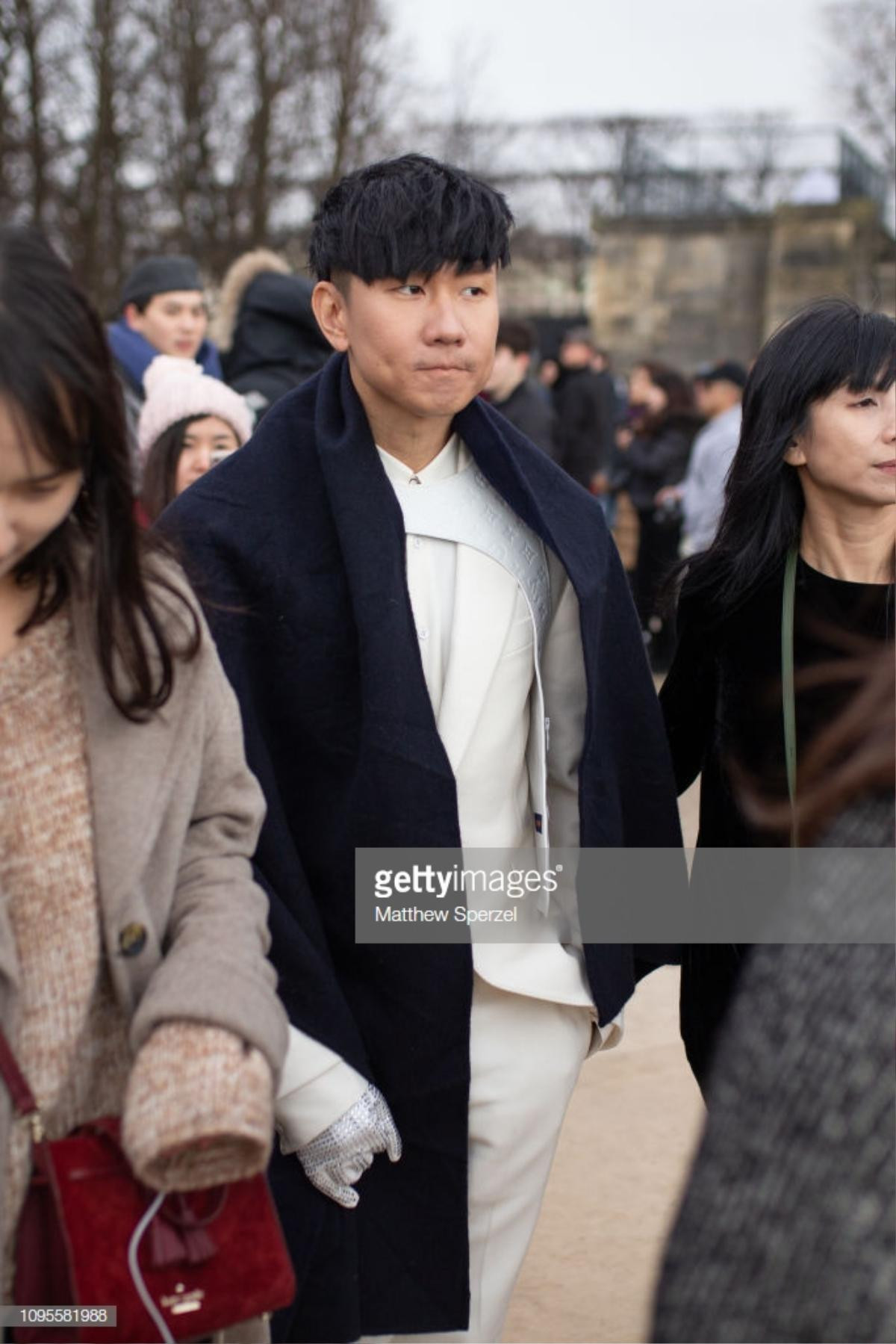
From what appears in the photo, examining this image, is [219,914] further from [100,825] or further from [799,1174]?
[799,1174]

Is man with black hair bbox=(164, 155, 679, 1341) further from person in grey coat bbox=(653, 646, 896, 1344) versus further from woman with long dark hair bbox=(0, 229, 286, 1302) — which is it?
person in grey coat bbox=(653, 646, 896, 1344)

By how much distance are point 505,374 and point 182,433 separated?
13.4 feet

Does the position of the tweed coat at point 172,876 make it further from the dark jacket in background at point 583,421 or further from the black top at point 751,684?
the dark jacket in background at point 583,421

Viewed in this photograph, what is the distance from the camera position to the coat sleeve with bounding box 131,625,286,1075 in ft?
6.50

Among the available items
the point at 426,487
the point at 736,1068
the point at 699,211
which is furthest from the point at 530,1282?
the point at 699,211

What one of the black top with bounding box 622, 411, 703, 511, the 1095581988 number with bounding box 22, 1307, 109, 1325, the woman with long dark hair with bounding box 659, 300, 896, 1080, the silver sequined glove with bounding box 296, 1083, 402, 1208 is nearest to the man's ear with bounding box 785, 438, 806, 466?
the woman with long dark hair with bounding box 659, 300, 896, 1080

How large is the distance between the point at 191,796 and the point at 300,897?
1.83 ft

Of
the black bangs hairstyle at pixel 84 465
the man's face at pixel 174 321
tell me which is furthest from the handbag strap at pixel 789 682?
the man's face at pixel 174 321

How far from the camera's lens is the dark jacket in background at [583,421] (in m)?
11.2

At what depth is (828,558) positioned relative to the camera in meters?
3.21

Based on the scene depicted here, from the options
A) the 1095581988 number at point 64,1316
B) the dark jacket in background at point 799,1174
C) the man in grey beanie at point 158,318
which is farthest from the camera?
the man in grey beanie at point 158,318

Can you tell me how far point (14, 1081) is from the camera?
1942mm

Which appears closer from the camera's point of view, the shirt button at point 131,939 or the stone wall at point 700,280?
the shirt button at point 131,939

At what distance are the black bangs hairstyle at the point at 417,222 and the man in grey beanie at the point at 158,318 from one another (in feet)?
10.8
